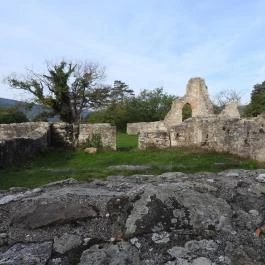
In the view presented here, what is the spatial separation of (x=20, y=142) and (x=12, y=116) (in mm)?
28458

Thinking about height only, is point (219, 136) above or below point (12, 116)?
below

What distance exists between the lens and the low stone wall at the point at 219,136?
15148 mm

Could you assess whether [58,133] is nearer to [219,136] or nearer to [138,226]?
[219,136]

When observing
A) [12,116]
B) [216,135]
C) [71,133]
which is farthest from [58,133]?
[12,116]

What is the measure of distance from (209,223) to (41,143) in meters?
16.4

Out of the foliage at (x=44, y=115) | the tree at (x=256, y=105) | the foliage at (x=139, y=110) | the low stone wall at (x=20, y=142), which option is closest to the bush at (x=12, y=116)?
the foliage at (x=44, y=115)

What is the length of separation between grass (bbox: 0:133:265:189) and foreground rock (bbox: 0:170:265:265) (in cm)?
487

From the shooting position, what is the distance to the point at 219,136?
60.9 feet

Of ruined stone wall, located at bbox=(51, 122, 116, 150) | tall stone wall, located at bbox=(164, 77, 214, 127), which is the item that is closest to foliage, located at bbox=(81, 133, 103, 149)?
ruined stone wall, located at bbox=(51, 122, 116, 150)

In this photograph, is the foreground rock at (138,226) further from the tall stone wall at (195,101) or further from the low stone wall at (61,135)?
the tall stone wall at (195,101)

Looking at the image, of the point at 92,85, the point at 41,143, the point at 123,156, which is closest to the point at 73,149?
the point at 41,143

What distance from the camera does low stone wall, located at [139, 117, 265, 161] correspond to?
15.1 metres

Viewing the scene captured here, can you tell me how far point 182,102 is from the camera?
38.4 m

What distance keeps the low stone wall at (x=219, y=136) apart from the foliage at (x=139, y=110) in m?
27.3
